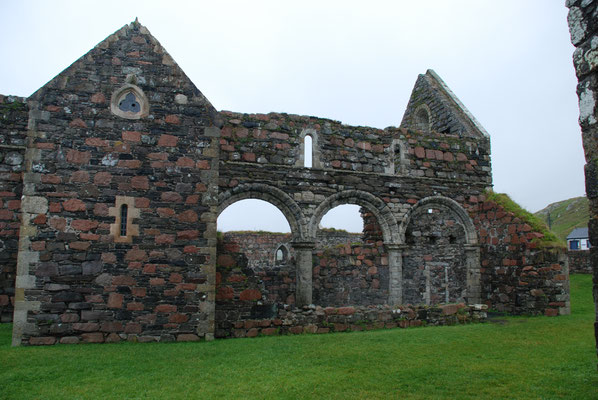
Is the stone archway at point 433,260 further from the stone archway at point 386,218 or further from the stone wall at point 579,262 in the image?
the stone wall at point 579,262

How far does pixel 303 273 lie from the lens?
1196 centimetres

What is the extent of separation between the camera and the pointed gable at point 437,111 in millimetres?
15500

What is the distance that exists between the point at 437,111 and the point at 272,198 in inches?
317

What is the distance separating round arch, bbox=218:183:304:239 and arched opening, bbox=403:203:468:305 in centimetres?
733

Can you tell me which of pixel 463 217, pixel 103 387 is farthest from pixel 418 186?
pixel 103 387

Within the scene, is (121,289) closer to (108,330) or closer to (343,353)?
(108,330)

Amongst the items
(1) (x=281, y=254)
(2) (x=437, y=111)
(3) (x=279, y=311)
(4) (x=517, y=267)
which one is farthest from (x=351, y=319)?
(1) (x=281, y=254)

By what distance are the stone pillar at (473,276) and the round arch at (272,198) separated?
598 cm

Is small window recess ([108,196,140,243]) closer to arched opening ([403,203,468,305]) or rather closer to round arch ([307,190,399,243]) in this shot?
round arch ([307,190,399,243])

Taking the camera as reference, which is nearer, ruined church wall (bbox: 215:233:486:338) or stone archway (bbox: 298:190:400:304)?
ruined church wall (bbox: 215:233:486:338)

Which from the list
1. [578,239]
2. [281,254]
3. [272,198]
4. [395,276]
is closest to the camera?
[272,198]

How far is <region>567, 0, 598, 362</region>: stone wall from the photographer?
423 centimetres

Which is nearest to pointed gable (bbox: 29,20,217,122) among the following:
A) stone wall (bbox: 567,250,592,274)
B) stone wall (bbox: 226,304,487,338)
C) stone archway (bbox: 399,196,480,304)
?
stone wall (bbox: 226,304,487,338)

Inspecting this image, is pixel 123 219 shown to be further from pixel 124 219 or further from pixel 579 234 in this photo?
pixel 579 234
